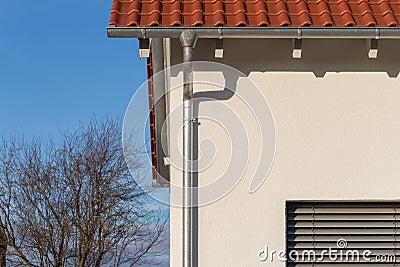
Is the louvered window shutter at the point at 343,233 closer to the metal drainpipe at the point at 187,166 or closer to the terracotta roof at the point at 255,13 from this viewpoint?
the metal drainpipe at the point at 187,166

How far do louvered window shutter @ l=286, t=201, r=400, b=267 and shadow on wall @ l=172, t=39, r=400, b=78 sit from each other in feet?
2.87

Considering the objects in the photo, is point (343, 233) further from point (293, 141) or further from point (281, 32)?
point (281, 32)

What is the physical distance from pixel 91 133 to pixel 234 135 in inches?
551

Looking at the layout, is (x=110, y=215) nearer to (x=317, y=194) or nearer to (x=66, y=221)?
(x=66, y=221)

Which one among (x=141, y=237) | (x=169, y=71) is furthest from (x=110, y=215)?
(x=169, y=71)

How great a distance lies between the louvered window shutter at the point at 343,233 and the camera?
468cm

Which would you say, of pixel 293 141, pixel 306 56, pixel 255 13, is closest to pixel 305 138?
pixel 293 141

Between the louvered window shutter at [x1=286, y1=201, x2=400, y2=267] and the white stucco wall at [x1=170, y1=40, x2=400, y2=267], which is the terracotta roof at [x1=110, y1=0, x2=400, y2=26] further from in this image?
the louvered window shutter at [x1=286, y1=201, x2=400, y2=267]

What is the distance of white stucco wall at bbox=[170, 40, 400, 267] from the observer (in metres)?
4.57

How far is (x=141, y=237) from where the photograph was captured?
16.9 m

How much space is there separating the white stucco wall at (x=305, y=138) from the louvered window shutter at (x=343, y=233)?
121mm

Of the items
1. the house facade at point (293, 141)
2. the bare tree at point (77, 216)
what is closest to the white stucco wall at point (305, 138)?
the house facade at point (293, 141)

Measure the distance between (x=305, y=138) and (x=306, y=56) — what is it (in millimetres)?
535

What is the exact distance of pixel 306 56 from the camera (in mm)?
4660
